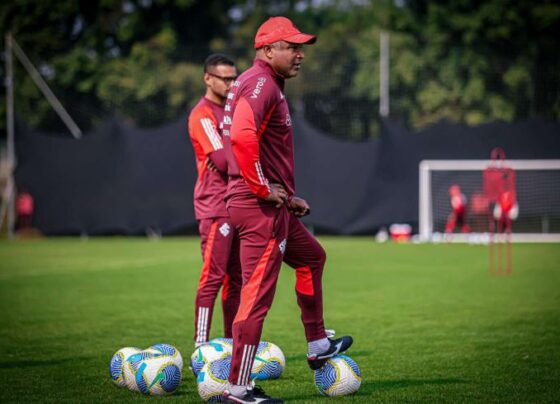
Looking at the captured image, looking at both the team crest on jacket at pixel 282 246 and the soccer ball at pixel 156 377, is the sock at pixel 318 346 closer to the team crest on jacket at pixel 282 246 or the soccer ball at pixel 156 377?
the team crest on jacket at pixel 282 246

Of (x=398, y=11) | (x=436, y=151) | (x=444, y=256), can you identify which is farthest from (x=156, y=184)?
(x=398, y=11)

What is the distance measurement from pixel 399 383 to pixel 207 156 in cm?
236

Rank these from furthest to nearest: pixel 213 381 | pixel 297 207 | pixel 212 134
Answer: pixel 212 134 → pixel 213 381 → pixel 297 207

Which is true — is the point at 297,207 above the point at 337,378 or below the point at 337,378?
above

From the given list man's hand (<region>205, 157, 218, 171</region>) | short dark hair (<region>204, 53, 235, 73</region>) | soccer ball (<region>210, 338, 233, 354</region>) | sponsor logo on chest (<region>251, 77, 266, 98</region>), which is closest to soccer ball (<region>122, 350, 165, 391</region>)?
soccer ball (<region>210, 338, 233, 354</region>)

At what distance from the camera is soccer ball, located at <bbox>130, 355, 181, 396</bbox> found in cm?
648

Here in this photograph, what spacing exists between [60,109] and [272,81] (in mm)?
22867

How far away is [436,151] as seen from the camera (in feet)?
82.3

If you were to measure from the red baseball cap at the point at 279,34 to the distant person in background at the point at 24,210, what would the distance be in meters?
21.8

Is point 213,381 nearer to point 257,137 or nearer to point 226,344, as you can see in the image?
point 226,344

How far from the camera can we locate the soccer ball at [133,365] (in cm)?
657

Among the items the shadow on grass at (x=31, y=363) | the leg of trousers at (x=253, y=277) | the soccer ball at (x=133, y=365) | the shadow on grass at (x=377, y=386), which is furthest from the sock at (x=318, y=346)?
the shadow on grass at (x=31, y=363)

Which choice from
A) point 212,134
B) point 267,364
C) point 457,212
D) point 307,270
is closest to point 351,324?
point 267,364

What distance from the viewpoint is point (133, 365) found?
6.60 m
